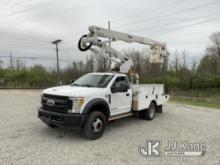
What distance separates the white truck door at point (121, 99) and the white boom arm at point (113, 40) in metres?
1.05

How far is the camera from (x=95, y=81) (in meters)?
6.74

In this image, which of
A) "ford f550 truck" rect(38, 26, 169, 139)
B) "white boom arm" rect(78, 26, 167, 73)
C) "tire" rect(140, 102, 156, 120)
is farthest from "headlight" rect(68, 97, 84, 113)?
"tire" rect(140, 102, 156, 120)

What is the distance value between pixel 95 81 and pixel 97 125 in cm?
156

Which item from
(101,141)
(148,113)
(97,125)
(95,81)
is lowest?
(101,141)

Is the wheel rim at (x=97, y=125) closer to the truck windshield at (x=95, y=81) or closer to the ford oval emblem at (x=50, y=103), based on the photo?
the truck windshield at (x=95, y=81)

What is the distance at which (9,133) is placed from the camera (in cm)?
600

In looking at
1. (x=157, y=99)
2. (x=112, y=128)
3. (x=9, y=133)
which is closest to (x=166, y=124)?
(x=157, y=99)

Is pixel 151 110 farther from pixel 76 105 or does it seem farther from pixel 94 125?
pixel 76 105

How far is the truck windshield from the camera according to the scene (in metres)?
6.50

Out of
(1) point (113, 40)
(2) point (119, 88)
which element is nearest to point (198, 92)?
(1) point (113, 40)

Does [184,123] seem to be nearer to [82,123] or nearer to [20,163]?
[82,123]

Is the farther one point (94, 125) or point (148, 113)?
point (148, 113)

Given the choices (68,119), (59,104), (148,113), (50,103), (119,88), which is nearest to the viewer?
(68,119)

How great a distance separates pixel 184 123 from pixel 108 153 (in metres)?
4.18
